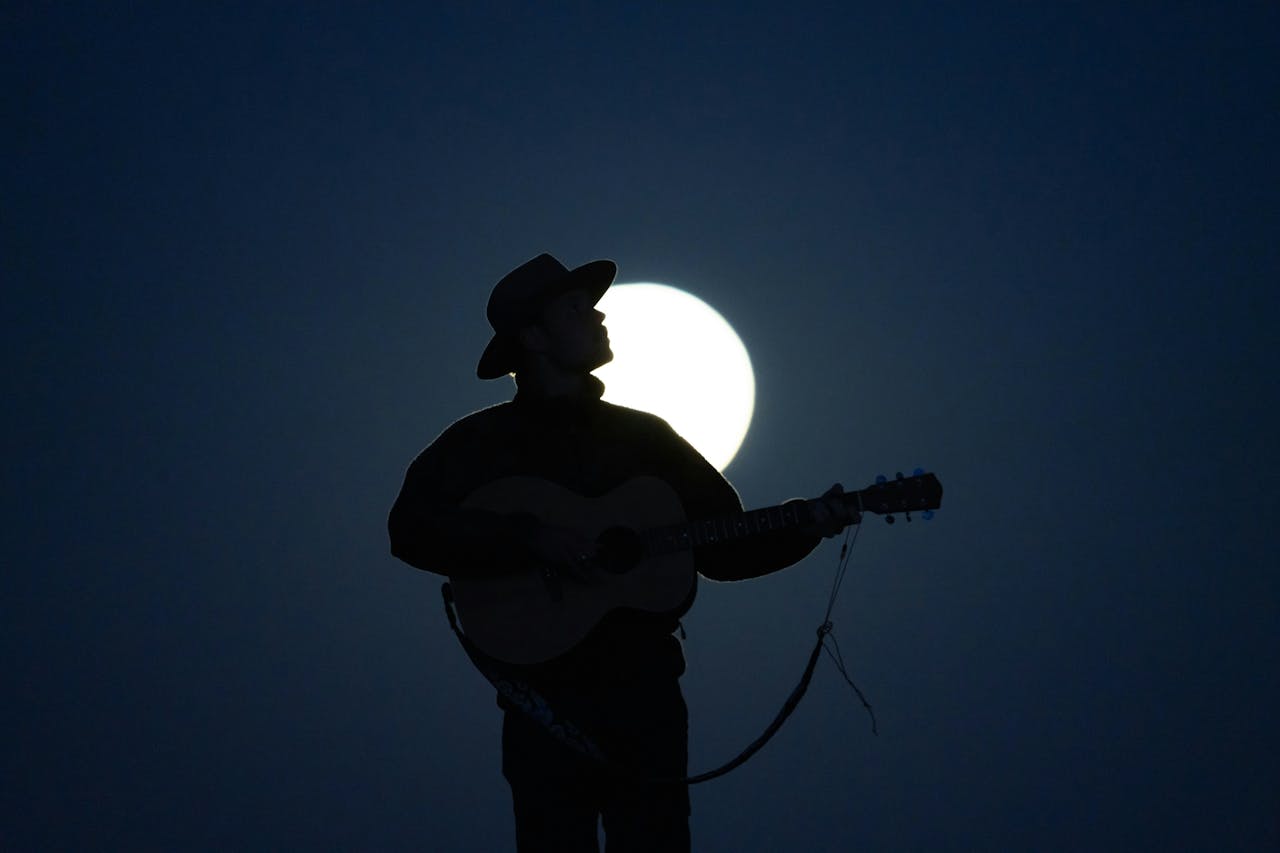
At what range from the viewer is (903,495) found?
2.67 meters

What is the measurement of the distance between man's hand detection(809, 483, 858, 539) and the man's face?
0.69 meters

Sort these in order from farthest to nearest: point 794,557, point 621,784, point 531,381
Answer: point 531,381 → point 794,557 → point 621,784

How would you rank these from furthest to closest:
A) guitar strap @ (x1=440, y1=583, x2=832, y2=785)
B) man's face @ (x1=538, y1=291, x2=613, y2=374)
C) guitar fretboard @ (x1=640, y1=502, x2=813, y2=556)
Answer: man's face @ (x1=538, y1=291, x2=613, y2=374) → guitar fretboard @ (x1=640, y1=502, x2=813, y2=556) → guitar strap @ (x1=440, y1=583, x2=832, y2=785)

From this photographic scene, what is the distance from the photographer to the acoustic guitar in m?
2.67

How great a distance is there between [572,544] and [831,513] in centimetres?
64

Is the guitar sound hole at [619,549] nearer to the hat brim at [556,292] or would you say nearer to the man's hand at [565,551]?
the man's hand at [565,551]

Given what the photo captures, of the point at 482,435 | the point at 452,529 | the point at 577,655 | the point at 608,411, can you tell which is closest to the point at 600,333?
the point at 608,411

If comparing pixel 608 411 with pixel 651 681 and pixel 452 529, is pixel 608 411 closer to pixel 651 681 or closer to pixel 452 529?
pixel 452 529

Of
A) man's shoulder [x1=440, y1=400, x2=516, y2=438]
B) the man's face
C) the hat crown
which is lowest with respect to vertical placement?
man's shoulder [x1=440, y1=400, x2=516, y2=438]

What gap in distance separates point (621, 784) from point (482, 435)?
96cm

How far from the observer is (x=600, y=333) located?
293 cm

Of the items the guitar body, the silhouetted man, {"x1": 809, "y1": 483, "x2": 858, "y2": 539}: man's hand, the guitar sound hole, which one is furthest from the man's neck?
{"x1": 809, "y1": 483, "x2": 858, "y2": 539}: man's hand

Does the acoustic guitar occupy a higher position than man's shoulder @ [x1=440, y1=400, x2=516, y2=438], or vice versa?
man's shoulder @ [x1=440, y1=400, x2=516, y2=438]

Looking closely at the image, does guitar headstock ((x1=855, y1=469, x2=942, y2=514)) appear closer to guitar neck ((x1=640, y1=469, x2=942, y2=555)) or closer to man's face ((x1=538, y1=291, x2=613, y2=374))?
guitar neck ((x1=640, y1=469, x2=942, y2=555))
